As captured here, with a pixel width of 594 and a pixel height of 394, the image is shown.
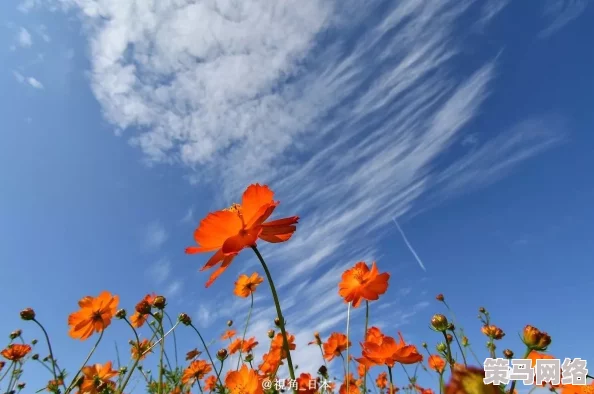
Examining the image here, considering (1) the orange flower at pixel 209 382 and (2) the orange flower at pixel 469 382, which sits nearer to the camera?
(2) the orange flower at pixel 469 382

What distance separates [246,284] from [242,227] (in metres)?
1.89

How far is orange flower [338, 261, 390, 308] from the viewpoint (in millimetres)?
1903

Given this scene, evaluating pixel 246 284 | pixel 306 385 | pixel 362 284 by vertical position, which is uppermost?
pixel 246 284

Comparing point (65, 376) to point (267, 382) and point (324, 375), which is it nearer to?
point (267, 382)

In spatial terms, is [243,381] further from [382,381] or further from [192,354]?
[382,381]

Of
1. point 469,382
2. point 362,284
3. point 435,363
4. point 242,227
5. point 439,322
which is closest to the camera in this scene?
point 469,382

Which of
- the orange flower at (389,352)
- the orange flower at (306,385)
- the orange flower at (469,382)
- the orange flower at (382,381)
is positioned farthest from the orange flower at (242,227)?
the orange flower at (382,381)

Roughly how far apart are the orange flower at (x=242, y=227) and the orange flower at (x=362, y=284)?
3.40 feet

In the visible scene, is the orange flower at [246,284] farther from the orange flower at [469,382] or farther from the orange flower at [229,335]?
the orange flower at [469,382]

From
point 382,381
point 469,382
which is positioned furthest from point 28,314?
point 382,381

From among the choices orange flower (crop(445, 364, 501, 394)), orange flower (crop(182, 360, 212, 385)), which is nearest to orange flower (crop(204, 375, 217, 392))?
orange flower (crop(182, 360, 212, 385))

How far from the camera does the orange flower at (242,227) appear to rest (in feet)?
3.10

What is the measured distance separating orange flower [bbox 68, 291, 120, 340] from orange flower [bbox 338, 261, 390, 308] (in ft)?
3.78

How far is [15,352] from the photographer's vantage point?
2713 millimetres
